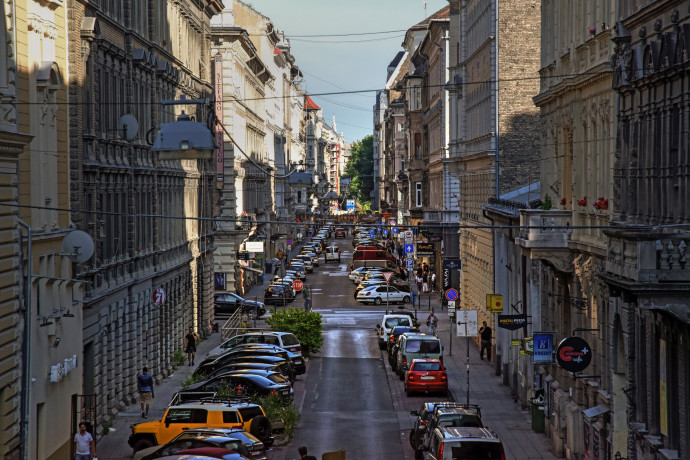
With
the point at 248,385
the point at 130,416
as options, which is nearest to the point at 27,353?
the point at 248,385

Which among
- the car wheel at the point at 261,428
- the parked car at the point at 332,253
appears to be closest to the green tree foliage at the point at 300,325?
the car wheel at the point at 261,428

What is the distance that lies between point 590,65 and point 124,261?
16.2m

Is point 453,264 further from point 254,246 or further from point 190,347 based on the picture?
point 190,347

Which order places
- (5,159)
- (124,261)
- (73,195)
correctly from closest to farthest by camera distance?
(5,159), (73,195), (124,261)

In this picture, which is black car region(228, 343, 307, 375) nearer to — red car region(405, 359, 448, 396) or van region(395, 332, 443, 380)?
van region(395, 332, 443, 380)

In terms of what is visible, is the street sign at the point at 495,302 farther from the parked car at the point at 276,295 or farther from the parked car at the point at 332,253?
the parked car at the point at 332,253

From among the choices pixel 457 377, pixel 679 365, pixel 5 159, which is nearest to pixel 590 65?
pixel 679 365

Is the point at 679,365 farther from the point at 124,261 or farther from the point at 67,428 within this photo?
the point at 124,261

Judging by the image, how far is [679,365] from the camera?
60.6 ft

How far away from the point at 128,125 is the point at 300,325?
14.5m

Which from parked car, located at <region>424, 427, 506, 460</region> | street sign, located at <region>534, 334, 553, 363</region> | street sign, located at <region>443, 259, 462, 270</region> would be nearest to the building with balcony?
parked car, located at <region>424, 427, 506, 460</region>

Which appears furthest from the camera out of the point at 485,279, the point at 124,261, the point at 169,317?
the point at 485,279

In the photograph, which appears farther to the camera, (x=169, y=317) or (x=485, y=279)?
(x=485, y=279)

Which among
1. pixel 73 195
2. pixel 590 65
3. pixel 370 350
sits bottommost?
pixel 370 350
